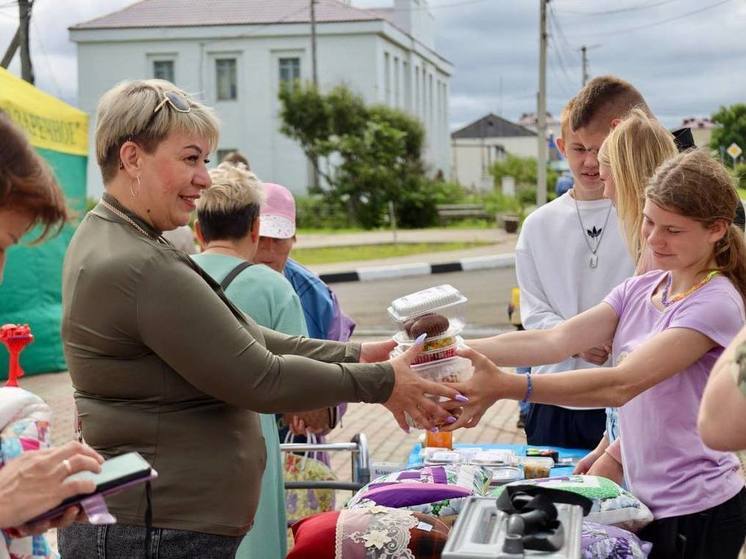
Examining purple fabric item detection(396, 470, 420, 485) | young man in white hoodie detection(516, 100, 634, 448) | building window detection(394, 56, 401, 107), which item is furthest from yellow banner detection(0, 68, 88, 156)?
building window detection(394, 56, 401, 107)

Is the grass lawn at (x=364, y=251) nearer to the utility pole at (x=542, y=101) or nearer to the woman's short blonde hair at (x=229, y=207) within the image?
the utility pole at (x=542, y=101)

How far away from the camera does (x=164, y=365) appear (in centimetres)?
250

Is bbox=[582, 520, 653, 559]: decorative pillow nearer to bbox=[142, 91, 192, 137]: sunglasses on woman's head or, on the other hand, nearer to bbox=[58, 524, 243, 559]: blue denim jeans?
bbox=[58, 524, 243, 559]: blue denim jeans

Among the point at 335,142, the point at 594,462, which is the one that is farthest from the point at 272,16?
the point at 594,462

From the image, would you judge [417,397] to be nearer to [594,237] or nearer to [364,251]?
[594,237]

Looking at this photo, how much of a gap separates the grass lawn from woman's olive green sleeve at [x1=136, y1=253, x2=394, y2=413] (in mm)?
19451

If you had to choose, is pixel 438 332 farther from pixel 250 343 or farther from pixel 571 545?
pixel 571 545

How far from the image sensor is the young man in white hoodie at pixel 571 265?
13.9 feet

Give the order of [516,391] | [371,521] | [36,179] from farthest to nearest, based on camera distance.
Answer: [516,391] → [371,521] → [36,179]

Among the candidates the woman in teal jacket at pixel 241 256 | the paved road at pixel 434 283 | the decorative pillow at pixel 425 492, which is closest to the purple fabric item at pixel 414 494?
the decorative pillow at pixel 425 492

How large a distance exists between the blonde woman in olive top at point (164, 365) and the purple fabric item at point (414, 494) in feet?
1.21

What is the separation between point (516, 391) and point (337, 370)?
2.18ft

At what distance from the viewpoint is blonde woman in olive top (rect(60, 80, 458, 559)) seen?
96.2 inches

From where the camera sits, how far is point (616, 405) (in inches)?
115
